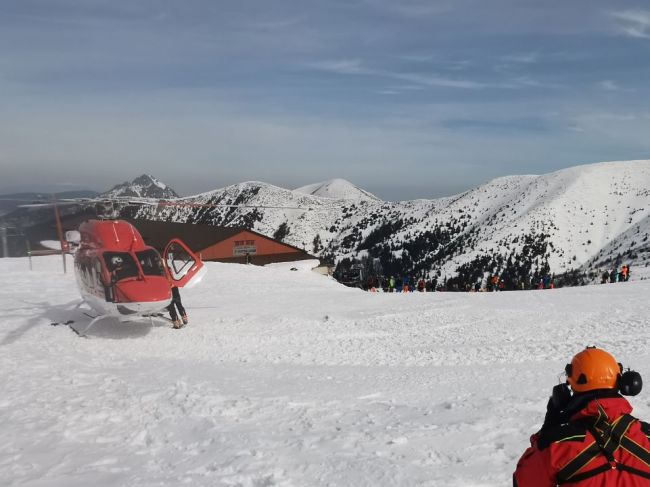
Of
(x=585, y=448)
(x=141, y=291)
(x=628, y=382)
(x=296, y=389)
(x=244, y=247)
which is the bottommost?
(x=244, y=247)

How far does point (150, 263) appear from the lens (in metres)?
13.4

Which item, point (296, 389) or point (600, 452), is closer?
point (600, 452)

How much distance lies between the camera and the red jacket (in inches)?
99.5


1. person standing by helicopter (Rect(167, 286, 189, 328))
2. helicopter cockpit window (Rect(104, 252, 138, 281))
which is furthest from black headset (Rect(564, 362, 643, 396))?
person standing by helicopter (Rect(167, 286, 189, 328))

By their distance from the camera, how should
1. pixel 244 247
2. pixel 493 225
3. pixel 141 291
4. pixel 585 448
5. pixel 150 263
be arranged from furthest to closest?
pixel 493 225
pixel 244 247
pixel 150 263
pixel 141 291
pixel 585 448

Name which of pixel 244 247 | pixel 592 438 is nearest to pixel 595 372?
pixel 592 438

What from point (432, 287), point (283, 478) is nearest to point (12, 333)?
point (283, 478)

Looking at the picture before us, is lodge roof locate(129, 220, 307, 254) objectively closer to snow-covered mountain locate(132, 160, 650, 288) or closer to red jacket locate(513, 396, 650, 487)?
snow-covered mountain locate(132, 160, 650, 288)

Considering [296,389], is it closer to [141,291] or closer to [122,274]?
[141,291]

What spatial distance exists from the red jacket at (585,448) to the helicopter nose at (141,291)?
441 inches

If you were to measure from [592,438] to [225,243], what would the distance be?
154 feet

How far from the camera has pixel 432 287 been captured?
3428cm

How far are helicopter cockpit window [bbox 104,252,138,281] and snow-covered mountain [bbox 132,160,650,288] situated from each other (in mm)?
83856

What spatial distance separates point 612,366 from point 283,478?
3511 millimetres
